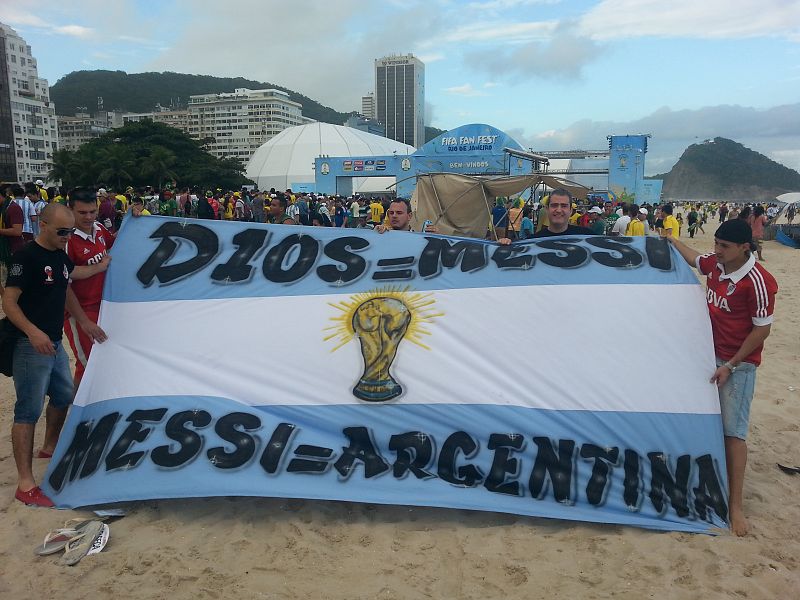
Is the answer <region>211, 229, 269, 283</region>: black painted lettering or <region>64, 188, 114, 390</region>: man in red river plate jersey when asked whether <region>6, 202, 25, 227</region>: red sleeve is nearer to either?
<region>64, 188, 114, 390</region>: man in red river plate jersey

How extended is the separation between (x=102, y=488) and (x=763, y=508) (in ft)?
12.4

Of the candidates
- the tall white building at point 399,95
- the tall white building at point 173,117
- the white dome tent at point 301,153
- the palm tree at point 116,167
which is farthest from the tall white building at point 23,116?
the tall white building at point 399,95

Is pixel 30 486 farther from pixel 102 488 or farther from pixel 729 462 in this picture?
pixel 729 462

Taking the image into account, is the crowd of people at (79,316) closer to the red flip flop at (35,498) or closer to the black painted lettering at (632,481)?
the red flip flop at (35,498)

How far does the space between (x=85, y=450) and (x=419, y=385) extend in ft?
6.55

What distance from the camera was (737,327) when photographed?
307cm

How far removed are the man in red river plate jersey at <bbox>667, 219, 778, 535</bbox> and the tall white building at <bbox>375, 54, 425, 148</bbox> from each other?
17525 centimetres

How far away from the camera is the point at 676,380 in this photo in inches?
124

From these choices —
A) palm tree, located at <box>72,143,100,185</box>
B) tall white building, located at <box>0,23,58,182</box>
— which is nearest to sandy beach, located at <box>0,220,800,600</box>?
palm tree, located at <box>72,143,100,185</box>

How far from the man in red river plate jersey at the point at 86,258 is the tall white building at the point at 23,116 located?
77810 millimetres

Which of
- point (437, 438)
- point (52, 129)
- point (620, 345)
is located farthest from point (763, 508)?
point (52, 129)

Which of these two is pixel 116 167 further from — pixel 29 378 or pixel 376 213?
pixel 29 378

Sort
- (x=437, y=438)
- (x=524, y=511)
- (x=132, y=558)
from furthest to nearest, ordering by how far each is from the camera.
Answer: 1. (x=437, y=438)
2. (x=524, y=511)
3. (x=132, y=558)

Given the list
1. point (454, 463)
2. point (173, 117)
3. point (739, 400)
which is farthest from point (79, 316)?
point (173, 117)
